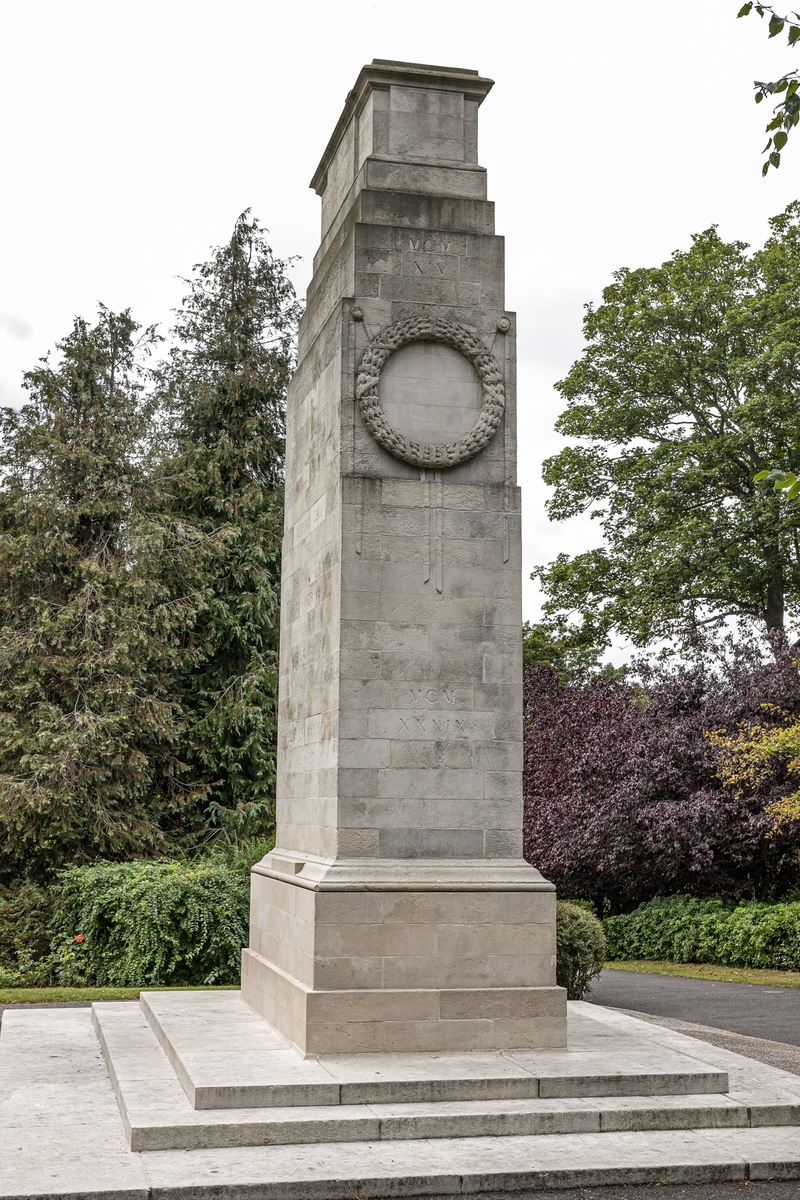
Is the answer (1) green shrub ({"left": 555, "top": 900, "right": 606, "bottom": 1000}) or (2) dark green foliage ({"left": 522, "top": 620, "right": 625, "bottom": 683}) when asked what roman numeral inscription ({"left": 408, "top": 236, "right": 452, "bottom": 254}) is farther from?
(2) dark green foliage ({"left": 522, "top": 620, "right": 625, "bottom": 683})

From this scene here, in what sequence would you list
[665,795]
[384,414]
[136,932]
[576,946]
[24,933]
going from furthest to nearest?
1. [665,795]
2. [24,933]
3. [136,932]
4. [576,946]
5. [384,414]

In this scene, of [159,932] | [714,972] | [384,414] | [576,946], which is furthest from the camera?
[714,972]

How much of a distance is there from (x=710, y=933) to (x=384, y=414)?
46.3 ft

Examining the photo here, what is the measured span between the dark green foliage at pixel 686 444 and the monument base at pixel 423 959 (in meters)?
16.4

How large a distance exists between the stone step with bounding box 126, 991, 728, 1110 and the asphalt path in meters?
3.94

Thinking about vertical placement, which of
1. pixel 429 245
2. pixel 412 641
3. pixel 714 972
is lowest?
pixel 714 972

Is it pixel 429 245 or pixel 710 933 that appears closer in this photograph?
pixel 429 245

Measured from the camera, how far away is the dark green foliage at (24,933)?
58.6ft

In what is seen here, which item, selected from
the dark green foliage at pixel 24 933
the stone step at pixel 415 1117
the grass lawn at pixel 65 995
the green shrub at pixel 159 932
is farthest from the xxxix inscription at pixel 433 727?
the dark green foliage at pixel 24 933

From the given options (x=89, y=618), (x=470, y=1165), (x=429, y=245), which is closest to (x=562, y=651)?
(x=89, y=618)

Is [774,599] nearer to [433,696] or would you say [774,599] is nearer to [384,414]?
[384,414]

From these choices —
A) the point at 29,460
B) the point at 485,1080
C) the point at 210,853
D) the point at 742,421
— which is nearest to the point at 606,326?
the point at 742,421

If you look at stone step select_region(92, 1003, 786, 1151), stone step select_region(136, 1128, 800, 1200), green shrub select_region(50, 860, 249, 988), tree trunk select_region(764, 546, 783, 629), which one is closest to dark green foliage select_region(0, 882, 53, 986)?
green shrub select_region(50, 860, 249, 988)

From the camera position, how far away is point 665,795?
22906mm
